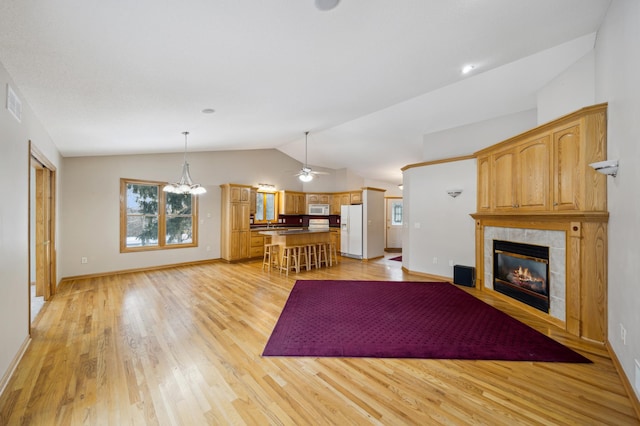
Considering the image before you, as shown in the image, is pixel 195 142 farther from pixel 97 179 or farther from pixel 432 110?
pixel 432 110

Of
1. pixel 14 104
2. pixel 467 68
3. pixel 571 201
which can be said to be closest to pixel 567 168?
pixel 571 201

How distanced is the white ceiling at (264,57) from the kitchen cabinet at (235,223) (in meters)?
2.89

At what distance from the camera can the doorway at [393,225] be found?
33.0ft

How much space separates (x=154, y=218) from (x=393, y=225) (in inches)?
309

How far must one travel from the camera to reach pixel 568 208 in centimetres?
296

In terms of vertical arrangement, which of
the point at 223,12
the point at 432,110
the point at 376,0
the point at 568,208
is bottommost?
the point at 568,208

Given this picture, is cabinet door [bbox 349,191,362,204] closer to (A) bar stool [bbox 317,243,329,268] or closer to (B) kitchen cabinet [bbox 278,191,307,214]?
(B) kitchen cabinet [bbox 278,191,307,214]

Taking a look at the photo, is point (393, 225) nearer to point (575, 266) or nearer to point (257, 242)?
point (257, 242)

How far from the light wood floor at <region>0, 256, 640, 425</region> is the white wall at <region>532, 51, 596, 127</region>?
274 cm

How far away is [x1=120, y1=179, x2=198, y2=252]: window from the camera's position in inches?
235

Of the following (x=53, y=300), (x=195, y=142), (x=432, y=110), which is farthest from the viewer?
(x=195, y=142)

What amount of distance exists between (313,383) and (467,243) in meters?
4.07

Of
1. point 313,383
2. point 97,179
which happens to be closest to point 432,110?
point 313,383

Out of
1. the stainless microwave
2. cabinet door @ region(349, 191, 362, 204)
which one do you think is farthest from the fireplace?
the stainless microwave
